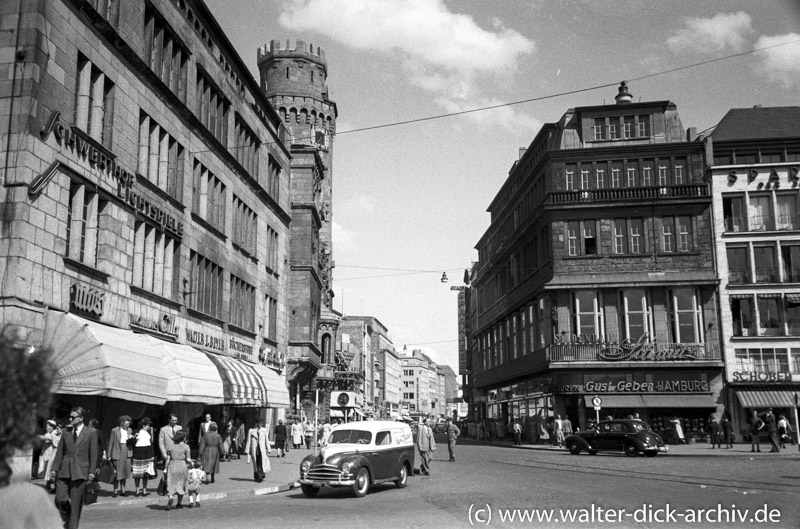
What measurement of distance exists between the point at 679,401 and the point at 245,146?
99.2 feet

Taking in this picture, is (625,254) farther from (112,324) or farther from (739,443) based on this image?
(112,324)

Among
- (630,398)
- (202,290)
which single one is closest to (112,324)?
(202,290)

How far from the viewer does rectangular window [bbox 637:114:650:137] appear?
51.0 m

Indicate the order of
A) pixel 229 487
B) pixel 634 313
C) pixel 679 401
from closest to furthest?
1. pixel 229 487
2. pixel 679 401
3. pixel 634 313

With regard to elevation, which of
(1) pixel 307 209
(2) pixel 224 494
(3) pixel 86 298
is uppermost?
(1) pixel 307 209

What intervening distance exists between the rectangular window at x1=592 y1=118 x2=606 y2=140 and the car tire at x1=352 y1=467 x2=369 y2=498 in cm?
3880

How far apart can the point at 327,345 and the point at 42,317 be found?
4980 centimetres

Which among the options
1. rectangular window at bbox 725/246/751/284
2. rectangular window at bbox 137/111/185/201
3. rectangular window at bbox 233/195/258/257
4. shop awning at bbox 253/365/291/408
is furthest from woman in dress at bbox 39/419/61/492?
rectangular window at bbox 725/246/751/284

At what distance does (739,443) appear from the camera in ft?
150

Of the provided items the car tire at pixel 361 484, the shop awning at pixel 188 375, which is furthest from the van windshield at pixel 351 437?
the shop awning at pixel 188 375

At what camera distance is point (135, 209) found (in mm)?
23672

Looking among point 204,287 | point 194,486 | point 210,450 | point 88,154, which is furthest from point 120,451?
point 204,287

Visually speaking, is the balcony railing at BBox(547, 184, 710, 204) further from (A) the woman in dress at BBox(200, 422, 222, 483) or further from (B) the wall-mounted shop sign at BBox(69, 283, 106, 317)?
(B) the wall-mounted shop sign at BBox(69, 283, 106, 317)

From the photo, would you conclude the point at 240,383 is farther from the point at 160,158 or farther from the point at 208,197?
the point at 160,158
